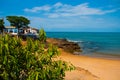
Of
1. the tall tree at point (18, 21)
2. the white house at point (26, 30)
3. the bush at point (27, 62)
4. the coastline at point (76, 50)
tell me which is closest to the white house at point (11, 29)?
the white house at point (26, 30)

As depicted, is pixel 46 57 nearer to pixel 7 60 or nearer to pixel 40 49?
pixel 40 49

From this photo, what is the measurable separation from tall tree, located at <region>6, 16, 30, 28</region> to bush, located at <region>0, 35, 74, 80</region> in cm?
4081

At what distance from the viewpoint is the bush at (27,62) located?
883 centimetres

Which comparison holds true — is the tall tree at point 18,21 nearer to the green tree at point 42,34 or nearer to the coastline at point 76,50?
the coastline at point 76,50

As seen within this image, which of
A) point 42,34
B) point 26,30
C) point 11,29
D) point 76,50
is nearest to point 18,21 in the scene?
point 11,29

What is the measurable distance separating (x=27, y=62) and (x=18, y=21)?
41.8 meters

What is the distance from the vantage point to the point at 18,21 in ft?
165

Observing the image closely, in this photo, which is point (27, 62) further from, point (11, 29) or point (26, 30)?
point (26, 30)

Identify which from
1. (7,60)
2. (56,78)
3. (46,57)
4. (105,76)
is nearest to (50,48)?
(46,57)

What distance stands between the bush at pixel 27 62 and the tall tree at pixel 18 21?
134 feet

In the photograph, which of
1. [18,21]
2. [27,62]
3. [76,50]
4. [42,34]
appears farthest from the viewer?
[18,21]

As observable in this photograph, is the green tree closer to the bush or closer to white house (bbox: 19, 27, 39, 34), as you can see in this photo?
the bush

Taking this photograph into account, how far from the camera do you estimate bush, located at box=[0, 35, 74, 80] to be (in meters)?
8.83

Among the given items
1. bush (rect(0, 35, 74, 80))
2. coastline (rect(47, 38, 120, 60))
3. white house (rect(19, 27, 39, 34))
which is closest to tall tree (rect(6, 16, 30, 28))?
white house (rect(19, 27, 39, 34))
